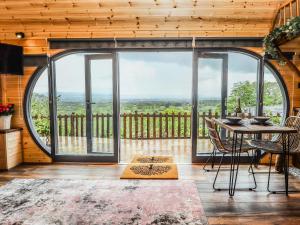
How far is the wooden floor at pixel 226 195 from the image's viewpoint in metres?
2.40

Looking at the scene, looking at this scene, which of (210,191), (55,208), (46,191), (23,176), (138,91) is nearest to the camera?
(55,208)

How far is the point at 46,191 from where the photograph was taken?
264cm

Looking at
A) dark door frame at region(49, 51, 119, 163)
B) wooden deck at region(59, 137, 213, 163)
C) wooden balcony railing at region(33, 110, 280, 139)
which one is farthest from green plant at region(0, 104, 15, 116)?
wooden balcony railing at region(33, 110, 280, 139)

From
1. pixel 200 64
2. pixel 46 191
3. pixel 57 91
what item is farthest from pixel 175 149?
pixel 46 191

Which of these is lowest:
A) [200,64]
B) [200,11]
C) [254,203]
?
[254,203]

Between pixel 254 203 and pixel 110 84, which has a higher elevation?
pixel 110 84

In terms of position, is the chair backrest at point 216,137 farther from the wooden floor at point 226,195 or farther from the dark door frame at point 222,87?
the dark door frame at point 222,87

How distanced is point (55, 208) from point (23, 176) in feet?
5.87

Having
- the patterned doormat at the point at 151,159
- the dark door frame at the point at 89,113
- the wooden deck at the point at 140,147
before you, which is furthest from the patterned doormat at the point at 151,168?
the dark door frame at the point at 89,113

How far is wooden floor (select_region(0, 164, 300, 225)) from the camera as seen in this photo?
7.86 feet

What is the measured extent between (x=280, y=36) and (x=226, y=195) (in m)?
2.39

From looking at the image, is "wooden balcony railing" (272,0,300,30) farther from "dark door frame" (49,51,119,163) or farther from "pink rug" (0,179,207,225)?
"pink rug" (0,179,207,225)

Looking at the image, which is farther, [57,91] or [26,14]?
[57,91]

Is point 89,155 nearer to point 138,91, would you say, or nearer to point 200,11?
point 200,11
